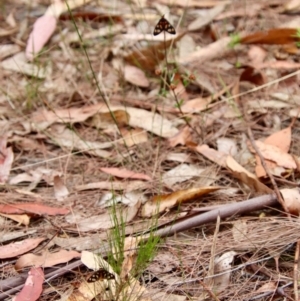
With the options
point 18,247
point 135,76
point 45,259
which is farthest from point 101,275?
point 135,76

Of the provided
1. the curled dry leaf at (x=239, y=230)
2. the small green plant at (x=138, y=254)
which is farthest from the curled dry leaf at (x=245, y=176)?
the small green plant at (x=138, y=254)

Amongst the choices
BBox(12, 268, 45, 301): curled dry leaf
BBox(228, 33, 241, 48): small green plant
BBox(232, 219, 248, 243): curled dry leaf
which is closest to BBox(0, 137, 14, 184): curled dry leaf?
BBox(12, 268, 45, 301): curled dry leaf

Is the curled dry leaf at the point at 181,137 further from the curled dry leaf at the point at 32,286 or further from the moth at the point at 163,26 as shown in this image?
the curled dry leaf at the point at 32,286

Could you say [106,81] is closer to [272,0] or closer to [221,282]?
[272,0]

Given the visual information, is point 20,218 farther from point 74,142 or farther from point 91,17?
point 91,17

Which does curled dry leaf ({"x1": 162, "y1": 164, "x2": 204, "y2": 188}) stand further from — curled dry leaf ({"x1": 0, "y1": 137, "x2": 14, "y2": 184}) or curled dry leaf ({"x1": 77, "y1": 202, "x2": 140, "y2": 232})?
curled dry leaf ({"x1": 0, "y1": 137, "x2": 14, "y2": 184})

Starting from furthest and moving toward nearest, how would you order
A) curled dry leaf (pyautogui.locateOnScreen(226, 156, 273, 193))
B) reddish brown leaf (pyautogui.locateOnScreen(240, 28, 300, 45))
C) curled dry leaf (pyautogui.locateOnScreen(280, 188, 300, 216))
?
reddish brown leaf (pyautogui.locateOnScreen(240, 28, 300, 45)) → curled dry leaf (pyautogui.locateOnScreen(226, 156, 273, 193)) → curled dry leaf (pyautogui.locateOnScreen(280, 188, 300, 216))

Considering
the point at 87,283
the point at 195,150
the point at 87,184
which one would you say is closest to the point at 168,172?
the point at 195,150
